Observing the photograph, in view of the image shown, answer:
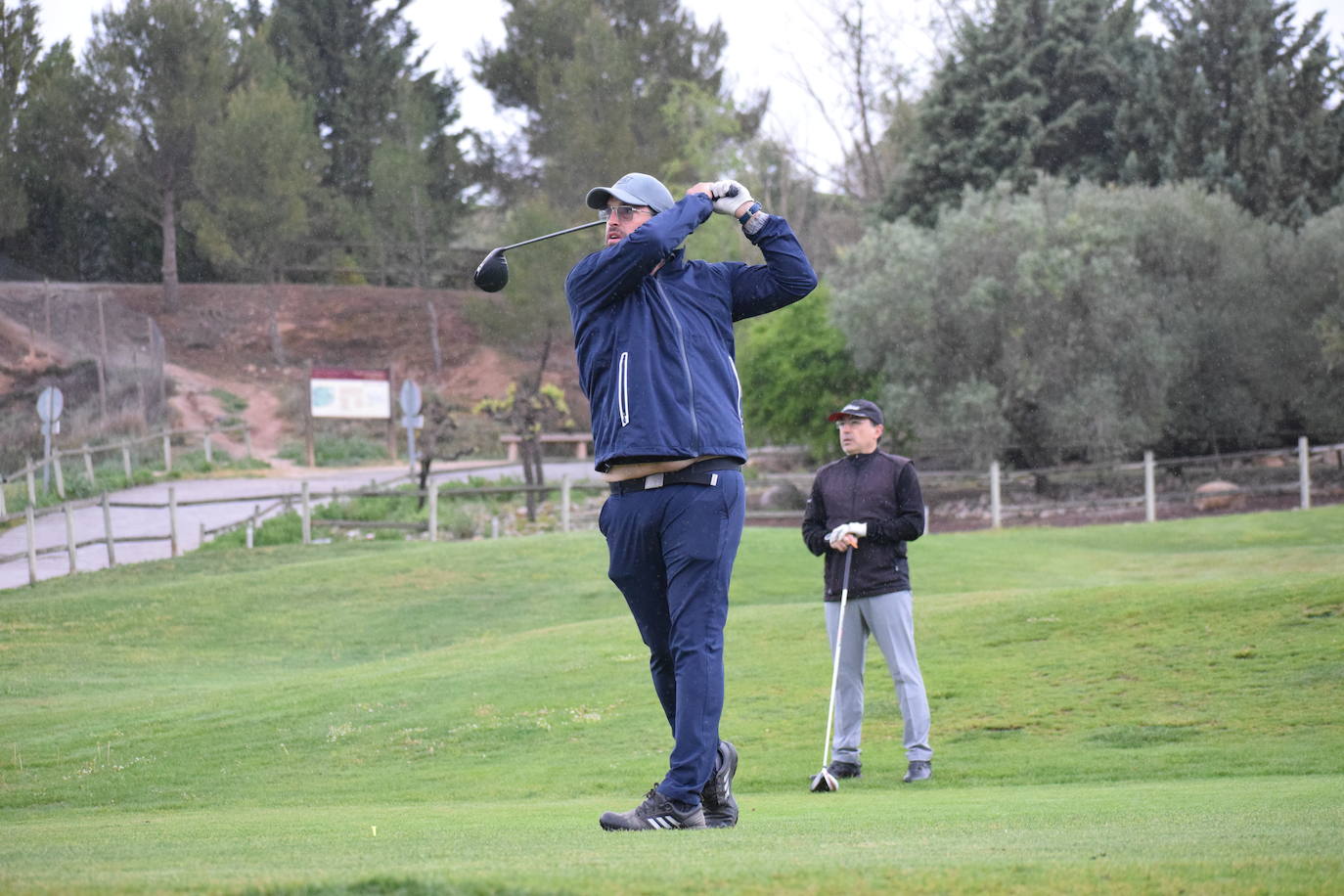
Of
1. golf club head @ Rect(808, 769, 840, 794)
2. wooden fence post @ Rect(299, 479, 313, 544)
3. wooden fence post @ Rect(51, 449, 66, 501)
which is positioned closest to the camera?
golf club head @ Rect(808, 769, 840, 794)

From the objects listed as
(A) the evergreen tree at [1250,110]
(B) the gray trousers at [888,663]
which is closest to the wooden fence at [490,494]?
(A) the evergreen tree at [1250,110]

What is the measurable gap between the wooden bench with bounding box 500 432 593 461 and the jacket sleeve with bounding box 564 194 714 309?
43.0 metres

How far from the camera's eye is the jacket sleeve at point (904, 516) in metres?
8.66

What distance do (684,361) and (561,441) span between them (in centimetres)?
4917

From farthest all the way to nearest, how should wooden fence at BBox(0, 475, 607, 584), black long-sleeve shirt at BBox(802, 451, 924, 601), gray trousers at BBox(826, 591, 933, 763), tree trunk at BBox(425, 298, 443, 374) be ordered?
tree trunk at BBox(425, 298, 443, 374) < wooden fence at BBox(0, 475, 607, 584) < black long-sleeve shirt at BBox(802, 451, 924, 601) < gray trousers at BBox(826, 591, 933, 763)

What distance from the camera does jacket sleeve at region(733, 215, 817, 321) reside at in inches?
225

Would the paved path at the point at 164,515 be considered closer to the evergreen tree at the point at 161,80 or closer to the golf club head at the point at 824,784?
the evergreen tree at the point at 161,80

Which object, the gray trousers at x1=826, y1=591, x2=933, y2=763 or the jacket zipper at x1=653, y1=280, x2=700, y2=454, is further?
the gray trousers at x1=826, y1=591, x2=933, y2=763

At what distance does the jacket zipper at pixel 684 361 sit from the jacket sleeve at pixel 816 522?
3.71 metres

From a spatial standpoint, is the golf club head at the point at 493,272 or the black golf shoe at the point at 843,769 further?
the black golf shoe at the point at 843,769

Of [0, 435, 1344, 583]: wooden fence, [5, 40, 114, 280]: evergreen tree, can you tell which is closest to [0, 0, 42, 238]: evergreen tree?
[5, 40, 114, 280]: evergreen tree

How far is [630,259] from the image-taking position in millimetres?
5297

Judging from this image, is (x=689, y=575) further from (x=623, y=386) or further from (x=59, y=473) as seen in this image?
(x=59, y=473)

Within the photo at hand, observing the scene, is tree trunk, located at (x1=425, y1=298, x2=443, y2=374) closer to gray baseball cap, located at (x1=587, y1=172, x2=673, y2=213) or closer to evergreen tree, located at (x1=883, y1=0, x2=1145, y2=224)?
evergreen tree, located at (x1=883, y1=0, x2=1145, y2=224)
